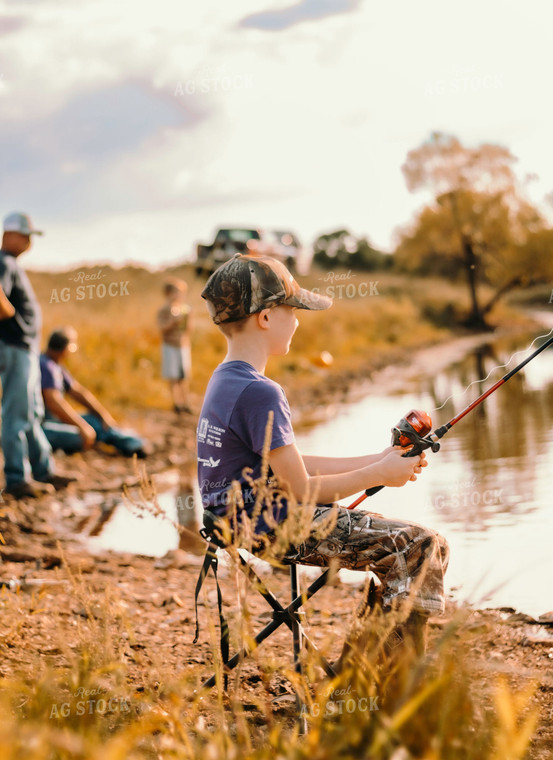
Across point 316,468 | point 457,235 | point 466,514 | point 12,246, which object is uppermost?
point 457,235

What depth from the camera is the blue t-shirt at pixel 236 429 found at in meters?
2.85

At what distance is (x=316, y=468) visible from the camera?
10.7 ft

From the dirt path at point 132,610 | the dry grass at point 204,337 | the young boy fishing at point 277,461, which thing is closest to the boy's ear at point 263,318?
the young boy fishing at point 277,461

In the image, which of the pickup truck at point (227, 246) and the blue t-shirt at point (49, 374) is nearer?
the blue t-shirt at point (49, 374)

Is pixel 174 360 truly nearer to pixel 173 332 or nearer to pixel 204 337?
pixel 173 332

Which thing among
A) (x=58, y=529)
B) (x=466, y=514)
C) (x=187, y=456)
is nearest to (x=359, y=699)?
(x=466, y=514)

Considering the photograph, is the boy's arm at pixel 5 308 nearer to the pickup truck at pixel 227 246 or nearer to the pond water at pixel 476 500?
the pond water at pixel 476 500

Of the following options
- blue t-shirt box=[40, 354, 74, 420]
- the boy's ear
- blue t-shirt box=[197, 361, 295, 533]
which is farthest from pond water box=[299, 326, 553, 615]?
blue t-shirt box=[40, 354, 74, 420]

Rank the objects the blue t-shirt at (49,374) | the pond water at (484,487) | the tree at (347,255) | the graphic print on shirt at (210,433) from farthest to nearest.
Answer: the tree at (347,255) < the blue t-shirt at (49,374) < the pond water at (484,487) < the graphic print on shirt at (210,433)

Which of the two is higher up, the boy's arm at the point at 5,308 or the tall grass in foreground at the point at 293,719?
the boy's arm at the point at 5,308

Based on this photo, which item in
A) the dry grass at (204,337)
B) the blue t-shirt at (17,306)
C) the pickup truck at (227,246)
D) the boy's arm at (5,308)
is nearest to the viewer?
the boy's arm at (5,308)

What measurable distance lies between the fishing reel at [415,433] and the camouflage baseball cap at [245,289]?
0.58 meters

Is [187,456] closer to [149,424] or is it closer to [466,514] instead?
[149,424]

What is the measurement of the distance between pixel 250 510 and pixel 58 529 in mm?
3802
